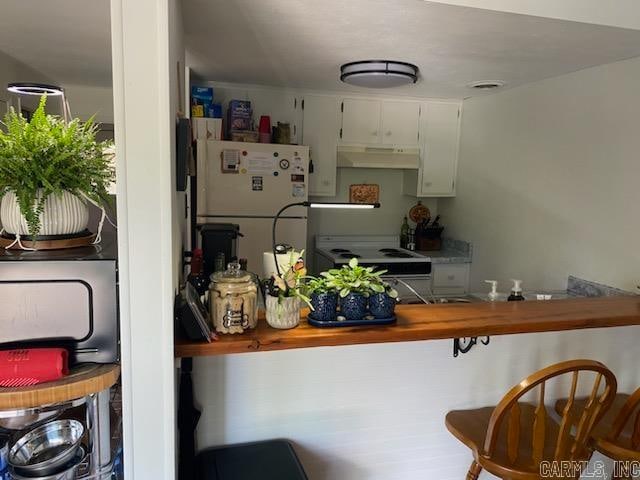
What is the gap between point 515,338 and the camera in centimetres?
192

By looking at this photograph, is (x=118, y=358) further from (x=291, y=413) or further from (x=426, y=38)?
(x=426, y=38)

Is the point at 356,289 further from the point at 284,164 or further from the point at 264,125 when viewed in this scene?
the point at 264,125

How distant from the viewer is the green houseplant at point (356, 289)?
1.51 metres


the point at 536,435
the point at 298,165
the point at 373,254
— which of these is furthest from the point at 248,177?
the point at 536,435

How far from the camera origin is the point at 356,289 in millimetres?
1519

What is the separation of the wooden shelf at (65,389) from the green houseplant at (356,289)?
69cm

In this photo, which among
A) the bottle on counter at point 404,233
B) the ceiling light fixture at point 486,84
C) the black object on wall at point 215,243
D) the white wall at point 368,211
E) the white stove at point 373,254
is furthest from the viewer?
the bottle on counter at point 404,233

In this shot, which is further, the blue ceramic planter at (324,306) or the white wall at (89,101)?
the white wall at (89,101)

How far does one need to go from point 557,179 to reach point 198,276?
92.1 inches

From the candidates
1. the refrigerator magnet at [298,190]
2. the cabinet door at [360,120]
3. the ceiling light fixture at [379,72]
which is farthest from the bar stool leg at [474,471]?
the cabinet door at [360,120]

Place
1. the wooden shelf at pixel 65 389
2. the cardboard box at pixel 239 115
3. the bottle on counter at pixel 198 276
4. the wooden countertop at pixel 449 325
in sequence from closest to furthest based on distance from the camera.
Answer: the wooden shelf at pixel 65 389, the wooden countertop at pixel 449 325, the bottle on counter at pixel 198 276, the cardboard box at pixel 239 115

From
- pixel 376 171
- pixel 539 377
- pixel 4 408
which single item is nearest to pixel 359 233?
pixel 376 171

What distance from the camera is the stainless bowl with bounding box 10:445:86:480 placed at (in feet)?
3.97

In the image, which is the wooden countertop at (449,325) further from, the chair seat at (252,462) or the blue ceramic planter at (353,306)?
the chair seat at (252,462)
